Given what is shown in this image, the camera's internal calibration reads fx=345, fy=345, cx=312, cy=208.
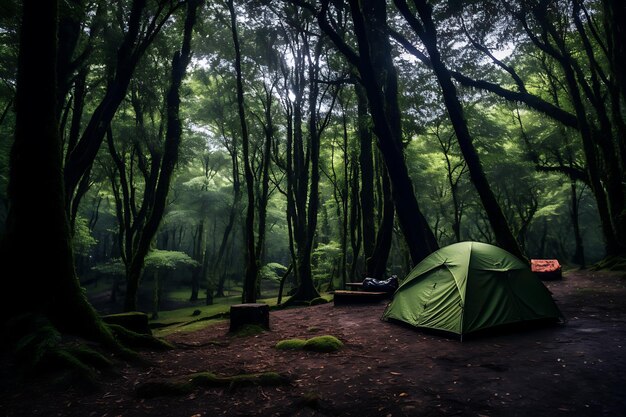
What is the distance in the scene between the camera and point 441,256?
842 centimetres

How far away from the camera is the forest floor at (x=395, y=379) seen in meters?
3.97

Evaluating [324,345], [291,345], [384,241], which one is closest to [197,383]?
[291,345]

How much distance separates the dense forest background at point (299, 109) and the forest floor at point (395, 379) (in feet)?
8.15

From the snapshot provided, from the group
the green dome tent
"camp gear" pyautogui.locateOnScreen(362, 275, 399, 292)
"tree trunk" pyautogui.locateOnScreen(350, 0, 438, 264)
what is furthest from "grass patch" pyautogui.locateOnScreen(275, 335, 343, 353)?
"camp gear" pyautogui.locateOnScreen(362, 275, 399, 292)

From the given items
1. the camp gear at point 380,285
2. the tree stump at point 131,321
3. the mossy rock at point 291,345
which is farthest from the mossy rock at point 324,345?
the camp gear at point 380,285

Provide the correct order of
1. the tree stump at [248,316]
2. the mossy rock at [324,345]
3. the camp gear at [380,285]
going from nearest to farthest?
the mossy rock at [324,345] → the tree stump at [248,316] → the camp gear at [380,285]

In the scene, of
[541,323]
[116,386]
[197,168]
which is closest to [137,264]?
[116,386]

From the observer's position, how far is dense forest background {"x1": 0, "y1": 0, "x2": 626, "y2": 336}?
25.2 feet

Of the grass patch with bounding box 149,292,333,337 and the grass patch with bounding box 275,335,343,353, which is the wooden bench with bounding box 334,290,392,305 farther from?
the grass patch with bounding box 275,335,343,353

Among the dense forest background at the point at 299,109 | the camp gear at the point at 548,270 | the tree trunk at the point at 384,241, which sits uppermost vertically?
the dense forest background at the point at 299,109

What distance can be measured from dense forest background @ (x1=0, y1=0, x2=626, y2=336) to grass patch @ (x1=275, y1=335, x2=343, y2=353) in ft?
13.9

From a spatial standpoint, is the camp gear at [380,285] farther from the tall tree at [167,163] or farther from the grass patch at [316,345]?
the tall tree at [167,163]

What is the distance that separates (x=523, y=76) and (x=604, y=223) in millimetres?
10999

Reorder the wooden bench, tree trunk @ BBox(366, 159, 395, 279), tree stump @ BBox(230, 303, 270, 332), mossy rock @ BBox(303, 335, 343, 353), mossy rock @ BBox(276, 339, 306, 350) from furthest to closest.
Result: tree trunk @ BBox(366, 159, 395, 279), the wooden bench, tree stump @ BBox(230, 303, 270, 332), mossy rock @ BBox(276, 339, 306, 350), mossy rock @ BBox(303, 335, 343, 353)
